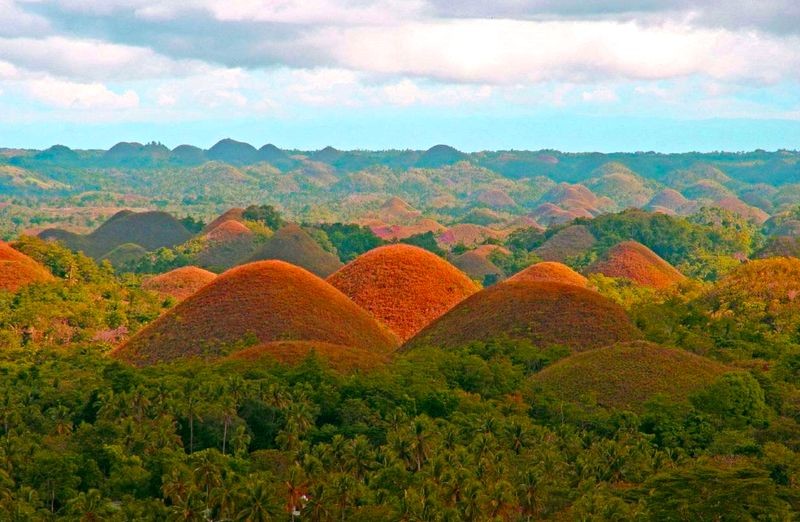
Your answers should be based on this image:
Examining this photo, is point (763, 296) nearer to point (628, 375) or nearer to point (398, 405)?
point (628, 375)

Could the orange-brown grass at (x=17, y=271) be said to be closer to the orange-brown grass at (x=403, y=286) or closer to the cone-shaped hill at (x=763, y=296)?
the orange-brown grass at (x=403, y=286)

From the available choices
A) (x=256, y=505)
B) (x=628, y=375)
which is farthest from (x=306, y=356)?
(x=256, y=505)

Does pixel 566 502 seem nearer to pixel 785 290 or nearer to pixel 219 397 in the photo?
pixel 219 397

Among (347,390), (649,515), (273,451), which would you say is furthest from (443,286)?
(649,515)

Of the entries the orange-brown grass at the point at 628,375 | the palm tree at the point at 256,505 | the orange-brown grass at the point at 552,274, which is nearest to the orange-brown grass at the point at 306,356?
the orange-brown grass at the point at 628,375

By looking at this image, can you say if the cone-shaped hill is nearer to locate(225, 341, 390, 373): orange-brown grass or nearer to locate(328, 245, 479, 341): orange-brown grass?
locate(328, 245, 479, 341): orange-brown grass

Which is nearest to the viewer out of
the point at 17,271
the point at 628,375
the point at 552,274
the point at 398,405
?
the point at 398,405
